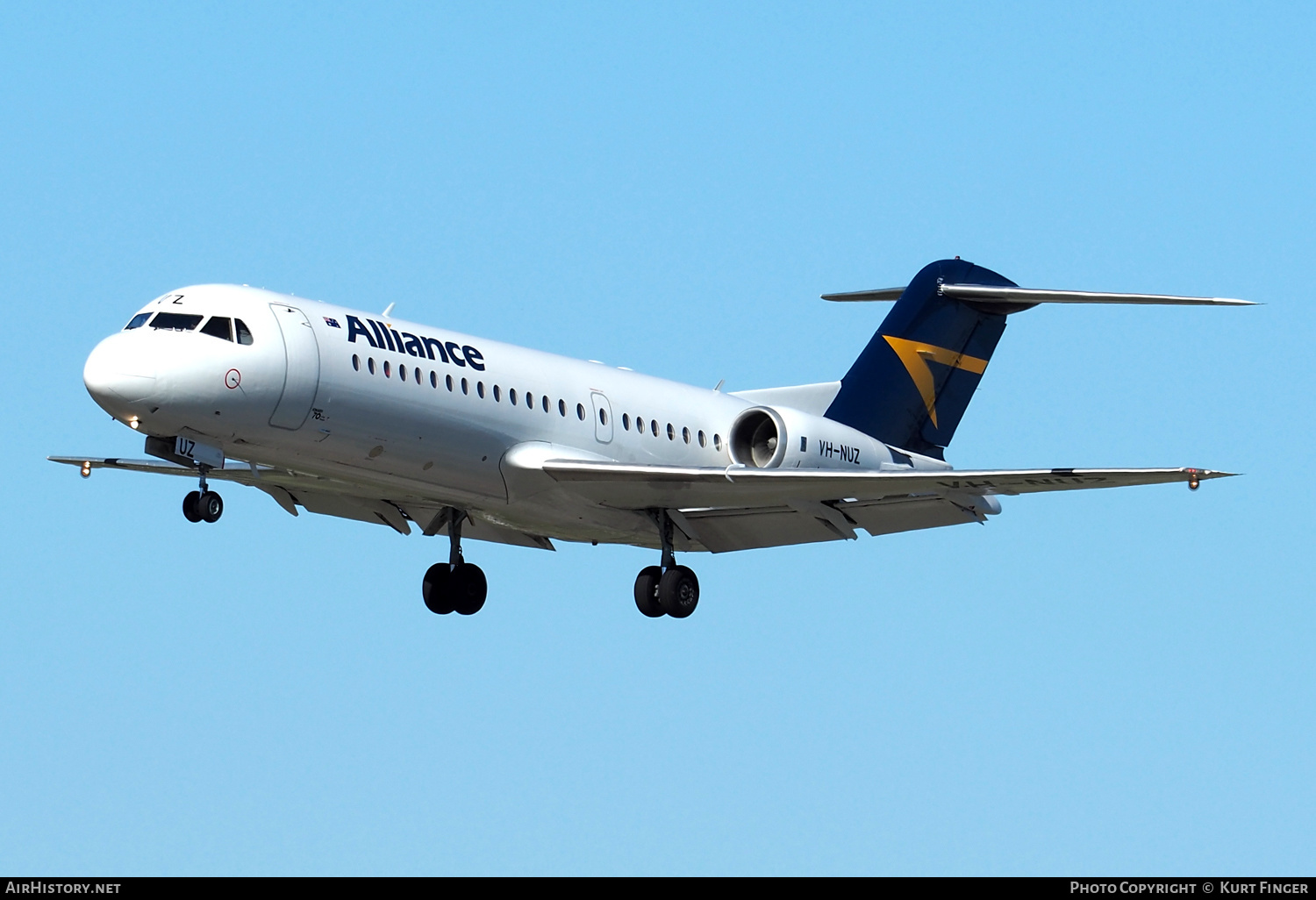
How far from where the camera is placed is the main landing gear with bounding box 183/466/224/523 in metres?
21.7

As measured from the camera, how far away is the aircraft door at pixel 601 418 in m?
26.1

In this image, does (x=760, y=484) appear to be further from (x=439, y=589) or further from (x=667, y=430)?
(x=439, y=589)

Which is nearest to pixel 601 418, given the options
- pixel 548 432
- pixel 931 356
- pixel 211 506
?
pixel 548 432

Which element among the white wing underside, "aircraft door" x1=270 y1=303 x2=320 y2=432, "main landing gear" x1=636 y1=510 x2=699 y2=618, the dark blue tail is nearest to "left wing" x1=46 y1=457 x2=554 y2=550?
the white wing underside

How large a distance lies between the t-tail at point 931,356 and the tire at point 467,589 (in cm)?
604

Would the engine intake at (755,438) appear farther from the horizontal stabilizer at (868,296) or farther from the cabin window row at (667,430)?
the horizontal stabilizer at (868,296)

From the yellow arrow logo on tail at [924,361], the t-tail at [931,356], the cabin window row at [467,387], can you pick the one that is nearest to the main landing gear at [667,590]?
the cabin window row at [467,387]

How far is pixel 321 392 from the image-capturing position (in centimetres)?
2277

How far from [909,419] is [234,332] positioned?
37.5ft

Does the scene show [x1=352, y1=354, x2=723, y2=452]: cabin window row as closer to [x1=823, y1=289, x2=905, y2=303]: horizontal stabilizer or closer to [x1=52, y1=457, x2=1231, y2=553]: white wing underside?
[x1=52, y1=457, x2=1231, y2=553]: white wing underside

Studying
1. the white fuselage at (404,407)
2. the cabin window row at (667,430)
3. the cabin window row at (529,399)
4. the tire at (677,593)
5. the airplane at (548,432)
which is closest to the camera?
the white fuselage at (404,407)

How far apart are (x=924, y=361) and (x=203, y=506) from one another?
12586 millimetres

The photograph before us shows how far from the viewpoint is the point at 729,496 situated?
25922 mm
